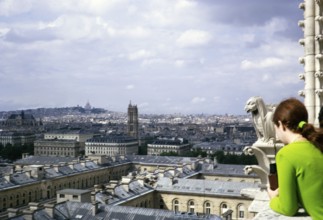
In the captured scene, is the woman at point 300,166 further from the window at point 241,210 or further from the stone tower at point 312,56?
the window at point 241,210

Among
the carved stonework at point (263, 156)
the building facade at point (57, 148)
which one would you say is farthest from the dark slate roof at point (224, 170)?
the building facade at point (57, 148)

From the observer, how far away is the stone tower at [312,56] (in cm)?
1236

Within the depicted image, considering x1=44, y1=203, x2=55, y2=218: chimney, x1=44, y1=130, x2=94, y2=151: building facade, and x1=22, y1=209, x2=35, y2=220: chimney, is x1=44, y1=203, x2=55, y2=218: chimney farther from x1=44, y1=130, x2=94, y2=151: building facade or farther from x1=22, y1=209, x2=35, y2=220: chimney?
x1=44, y1=130, x2=94, y2=151: building facade

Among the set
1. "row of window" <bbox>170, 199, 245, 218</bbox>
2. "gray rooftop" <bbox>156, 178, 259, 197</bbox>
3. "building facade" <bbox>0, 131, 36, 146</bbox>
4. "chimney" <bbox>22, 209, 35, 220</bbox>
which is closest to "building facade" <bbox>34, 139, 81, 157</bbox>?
"building facade" <bbox>0, 131, 36, 146</bbox>

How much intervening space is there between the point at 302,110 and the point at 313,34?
27.1 ft

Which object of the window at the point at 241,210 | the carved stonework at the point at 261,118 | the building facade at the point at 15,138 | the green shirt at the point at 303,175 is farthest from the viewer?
the building facade at the point at 15,138

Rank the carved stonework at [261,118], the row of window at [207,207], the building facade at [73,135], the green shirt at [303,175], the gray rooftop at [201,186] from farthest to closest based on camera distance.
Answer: the building facade at [73,135] → the gray rooftop at [201,186] → the row of window at [207,207] → the carved stonework at [261,118] → the green shirt at [303,175]

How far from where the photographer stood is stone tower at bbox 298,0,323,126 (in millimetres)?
12359

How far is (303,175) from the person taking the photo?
4.62 m

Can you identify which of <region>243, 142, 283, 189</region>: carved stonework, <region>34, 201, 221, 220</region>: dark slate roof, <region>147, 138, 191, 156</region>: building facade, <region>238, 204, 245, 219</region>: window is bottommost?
<region>238, 204, 245, 219</region>: window

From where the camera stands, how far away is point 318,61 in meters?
12.5

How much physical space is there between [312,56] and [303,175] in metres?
8.70

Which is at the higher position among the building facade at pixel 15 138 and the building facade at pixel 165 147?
the building facade at pixel 15 138

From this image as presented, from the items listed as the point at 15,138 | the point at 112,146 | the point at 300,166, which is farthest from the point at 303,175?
the point at 15,138
